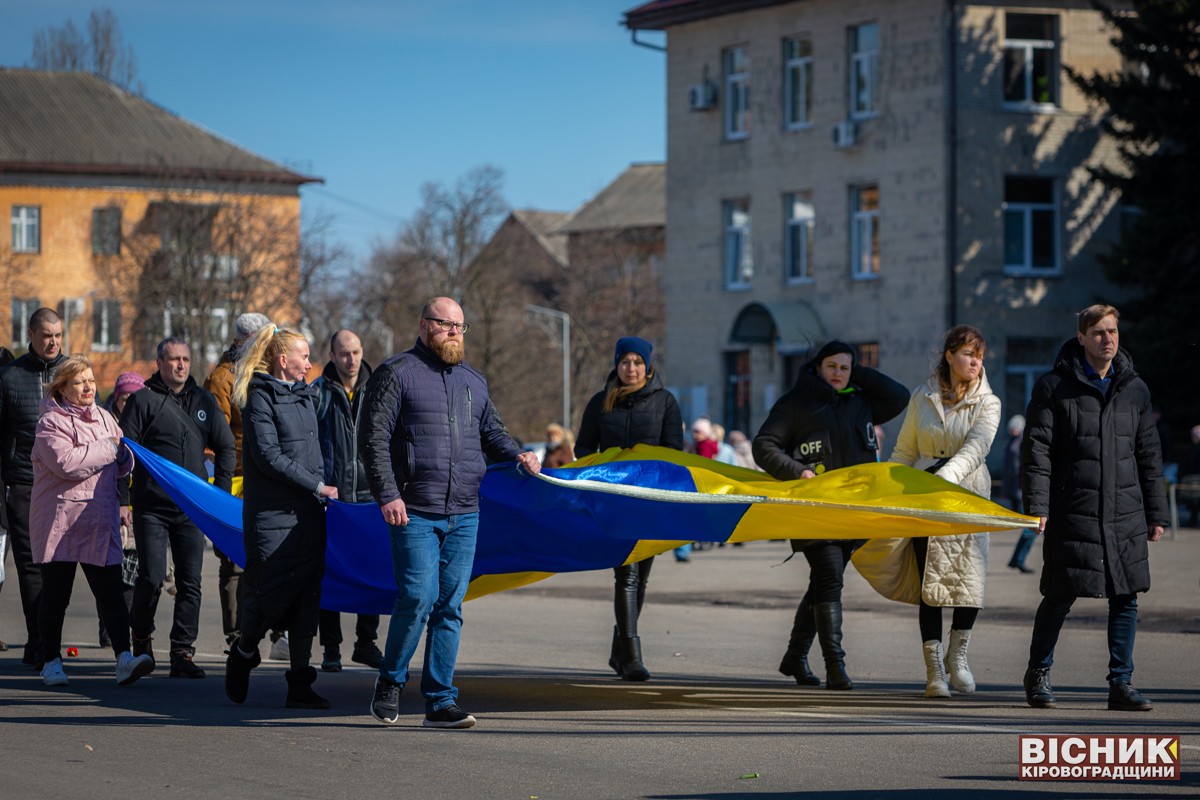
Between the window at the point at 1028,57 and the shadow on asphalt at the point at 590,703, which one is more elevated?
the window at the point at 1028,57

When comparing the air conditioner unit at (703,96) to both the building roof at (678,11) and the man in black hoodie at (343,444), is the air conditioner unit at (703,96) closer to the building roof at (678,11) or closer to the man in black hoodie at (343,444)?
the building roof at (678,11)

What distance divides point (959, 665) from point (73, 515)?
5312mm

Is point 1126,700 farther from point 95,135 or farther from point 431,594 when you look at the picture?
point 95,135

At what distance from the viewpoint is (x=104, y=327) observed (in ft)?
203

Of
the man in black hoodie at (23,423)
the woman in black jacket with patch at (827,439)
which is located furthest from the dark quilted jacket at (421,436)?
the man in black hoodie at (23,423)

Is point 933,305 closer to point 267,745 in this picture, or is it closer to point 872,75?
point 872,75

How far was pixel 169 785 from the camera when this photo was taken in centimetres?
753

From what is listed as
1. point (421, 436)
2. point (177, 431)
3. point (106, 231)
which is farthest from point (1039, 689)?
point (106, 231)

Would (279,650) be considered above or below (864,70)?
below

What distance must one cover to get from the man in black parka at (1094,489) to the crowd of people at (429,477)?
13mm

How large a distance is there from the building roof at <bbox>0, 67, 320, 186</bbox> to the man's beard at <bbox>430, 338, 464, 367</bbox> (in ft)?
186

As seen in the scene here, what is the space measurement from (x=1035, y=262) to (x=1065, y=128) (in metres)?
3.10

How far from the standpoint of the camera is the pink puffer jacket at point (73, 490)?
1050 centimetres

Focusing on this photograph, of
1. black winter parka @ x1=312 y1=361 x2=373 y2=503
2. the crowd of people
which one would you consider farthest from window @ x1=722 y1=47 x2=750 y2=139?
black winter parka @ x1=312 y1=361 x2=373 y2=503
